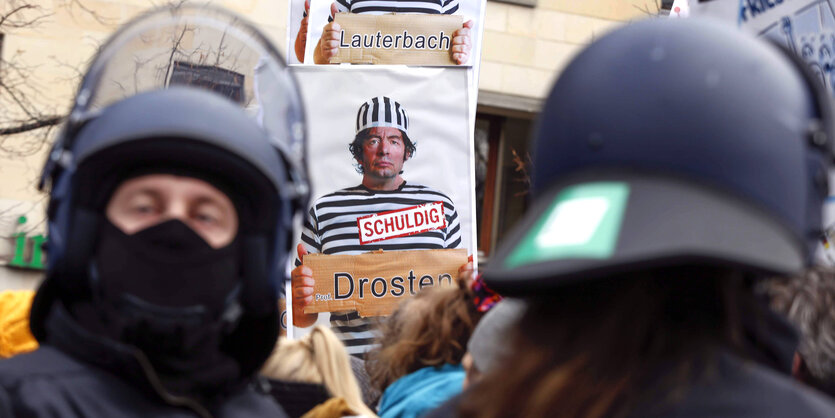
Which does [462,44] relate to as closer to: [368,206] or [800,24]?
[368,206]

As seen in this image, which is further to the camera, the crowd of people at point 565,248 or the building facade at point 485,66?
the building facade at point 485,66

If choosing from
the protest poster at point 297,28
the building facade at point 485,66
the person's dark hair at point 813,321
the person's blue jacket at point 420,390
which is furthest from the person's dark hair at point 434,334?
the building facade at point 485,66

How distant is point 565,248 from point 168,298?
2.67 ft

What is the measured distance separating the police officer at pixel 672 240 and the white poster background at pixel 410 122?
379cm

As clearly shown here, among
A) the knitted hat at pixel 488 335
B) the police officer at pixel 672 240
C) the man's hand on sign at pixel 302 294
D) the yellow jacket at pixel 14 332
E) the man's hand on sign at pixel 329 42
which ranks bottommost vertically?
the man's hand on sign at pixel 302 294

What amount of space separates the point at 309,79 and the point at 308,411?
305 centimetres

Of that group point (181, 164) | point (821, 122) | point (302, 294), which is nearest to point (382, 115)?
point (302, 294)

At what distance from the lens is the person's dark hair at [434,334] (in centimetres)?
261

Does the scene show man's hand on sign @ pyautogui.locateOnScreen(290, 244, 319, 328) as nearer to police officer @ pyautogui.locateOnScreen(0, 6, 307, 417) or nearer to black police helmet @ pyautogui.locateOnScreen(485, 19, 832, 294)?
police officer @ pyautogui.locateOnScreen(0, 6, 307, 417)

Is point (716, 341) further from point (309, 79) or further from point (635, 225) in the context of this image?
point (309, 79)

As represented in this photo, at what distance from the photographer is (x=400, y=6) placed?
513cm

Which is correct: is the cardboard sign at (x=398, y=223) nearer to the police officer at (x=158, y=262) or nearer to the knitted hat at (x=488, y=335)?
the knitted hat at (x=488, y=335)

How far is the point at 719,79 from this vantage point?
0.95m

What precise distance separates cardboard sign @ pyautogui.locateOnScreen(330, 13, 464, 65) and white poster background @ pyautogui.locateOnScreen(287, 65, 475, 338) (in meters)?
0.28
